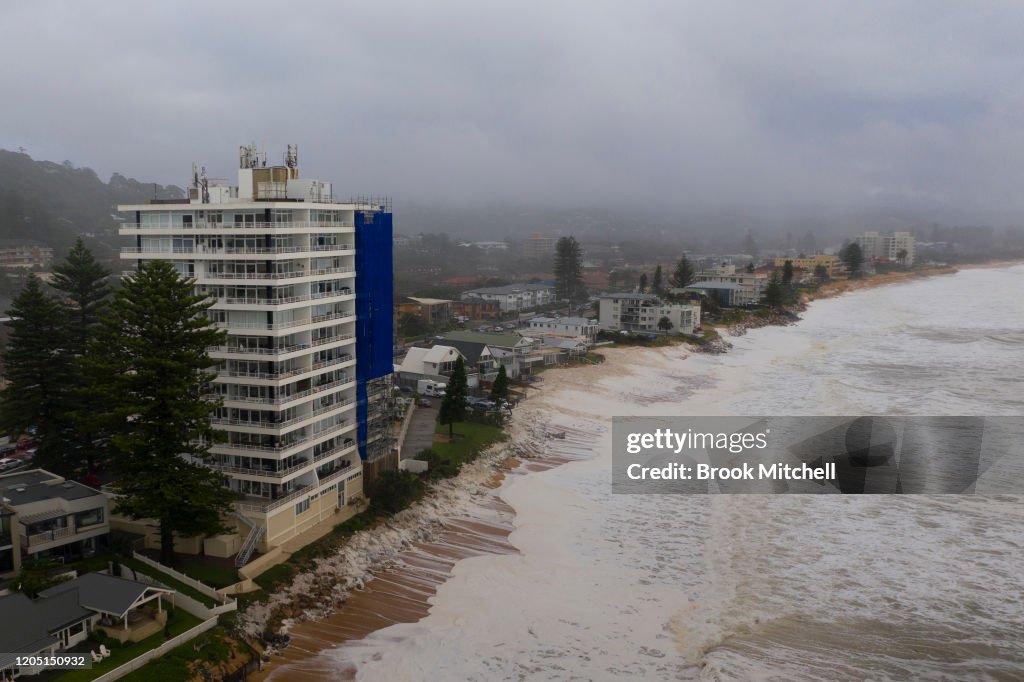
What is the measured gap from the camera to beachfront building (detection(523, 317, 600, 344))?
6519 centimetres

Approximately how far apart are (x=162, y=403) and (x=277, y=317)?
4.17m

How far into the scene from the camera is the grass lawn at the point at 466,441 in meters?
33.5

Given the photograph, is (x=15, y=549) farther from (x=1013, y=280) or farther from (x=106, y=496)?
(x=1013, y=280)

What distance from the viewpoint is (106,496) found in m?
22.9

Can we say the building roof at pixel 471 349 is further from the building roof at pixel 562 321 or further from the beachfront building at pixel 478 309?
the beachfront building at pixel 478 309

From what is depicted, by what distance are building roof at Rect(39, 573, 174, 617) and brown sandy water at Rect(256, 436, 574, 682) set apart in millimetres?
3310

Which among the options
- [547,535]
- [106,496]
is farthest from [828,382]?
[106,496]

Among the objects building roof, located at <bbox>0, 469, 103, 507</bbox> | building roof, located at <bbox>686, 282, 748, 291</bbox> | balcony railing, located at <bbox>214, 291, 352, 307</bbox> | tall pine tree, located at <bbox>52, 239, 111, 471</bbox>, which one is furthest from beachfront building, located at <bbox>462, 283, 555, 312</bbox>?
building roof, located at <bbox>0, 469, 103, 507</bbox>

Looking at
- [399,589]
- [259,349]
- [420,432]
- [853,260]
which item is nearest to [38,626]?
[399,589]

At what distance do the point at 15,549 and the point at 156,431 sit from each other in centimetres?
453

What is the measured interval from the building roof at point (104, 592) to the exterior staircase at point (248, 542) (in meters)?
3.18

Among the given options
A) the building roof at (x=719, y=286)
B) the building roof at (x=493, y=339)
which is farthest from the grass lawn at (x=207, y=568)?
the building roof at (x=719, y=286)

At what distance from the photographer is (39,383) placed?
27125mm

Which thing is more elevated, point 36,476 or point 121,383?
point 121,383
